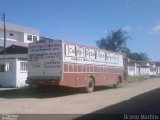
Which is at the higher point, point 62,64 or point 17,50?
point 17,50

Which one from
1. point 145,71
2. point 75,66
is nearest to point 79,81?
point 75,66

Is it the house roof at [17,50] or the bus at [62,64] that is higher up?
the house roof at [17,50]

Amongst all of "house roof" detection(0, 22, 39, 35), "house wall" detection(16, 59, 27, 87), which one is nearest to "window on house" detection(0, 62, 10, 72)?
"house wall" detection(16, 59, 27, 87)

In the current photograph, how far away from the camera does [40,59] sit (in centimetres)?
2047

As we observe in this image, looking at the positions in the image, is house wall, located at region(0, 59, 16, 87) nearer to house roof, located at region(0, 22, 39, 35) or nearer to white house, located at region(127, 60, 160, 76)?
house roof, located at region(0, 22, 39, 35)

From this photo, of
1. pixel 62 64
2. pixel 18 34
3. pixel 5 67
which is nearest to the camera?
pixel 62 64

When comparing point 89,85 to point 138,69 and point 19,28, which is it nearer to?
point 19,28

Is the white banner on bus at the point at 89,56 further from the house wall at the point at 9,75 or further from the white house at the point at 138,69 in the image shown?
the white house at the point at 138,69

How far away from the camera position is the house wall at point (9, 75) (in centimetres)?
2841

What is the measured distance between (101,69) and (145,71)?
215 feet

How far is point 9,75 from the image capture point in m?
28.8

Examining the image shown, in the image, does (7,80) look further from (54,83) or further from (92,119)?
(92,119)

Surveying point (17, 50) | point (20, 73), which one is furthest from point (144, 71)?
point (20, 73)

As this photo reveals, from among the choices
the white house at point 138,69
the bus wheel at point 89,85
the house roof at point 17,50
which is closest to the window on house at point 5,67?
the house roof at point 17,50
